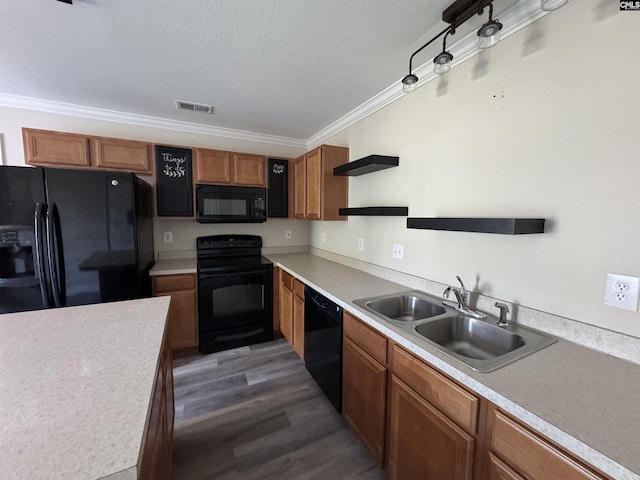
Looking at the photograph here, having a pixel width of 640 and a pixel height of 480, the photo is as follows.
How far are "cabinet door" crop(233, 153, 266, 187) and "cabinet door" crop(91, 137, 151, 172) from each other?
2.76ft

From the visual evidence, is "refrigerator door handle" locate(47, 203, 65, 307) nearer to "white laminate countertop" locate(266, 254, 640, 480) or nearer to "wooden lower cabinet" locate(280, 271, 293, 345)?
"wooden lower cabinet" locate(280, 271, 293, 345)

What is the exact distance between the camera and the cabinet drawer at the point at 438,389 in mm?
936

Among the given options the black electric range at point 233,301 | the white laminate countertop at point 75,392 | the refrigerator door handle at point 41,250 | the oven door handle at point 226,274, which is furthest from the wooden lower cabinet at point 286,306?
the refrigerator door handle at point 41,250

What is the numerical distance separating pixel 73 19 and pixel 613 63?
250 centimetres

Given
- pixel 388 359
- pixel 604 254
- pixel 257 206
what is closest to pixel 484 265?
pixel 604 254

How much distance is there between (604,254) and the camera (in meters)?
1.04

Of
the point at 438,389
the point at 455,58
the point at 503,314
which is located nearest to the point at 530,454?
the point at 438,389

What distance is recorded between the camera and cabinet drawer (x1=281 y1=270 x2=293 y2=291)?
261 cm

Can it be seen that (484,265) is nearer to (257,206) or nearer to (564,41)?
(564,41)

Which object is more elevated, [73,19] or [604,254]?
[73,19]

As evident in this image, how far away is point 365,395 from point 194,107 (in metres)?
2.77

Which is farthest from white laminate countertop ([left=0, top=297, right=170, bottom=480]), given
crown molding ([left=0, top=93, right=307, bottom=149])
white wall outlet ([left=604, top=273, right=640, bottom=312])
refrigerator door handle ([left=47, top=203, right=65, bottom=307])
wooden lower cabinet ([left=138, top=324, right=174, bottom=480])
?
crown molding ([left=0, top=93, right=307, bottom=149])

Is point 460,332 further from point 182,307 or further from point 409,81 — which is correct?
point 182,307

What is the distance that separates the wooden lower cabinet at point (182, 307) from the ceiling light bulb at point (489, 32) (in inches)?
109
